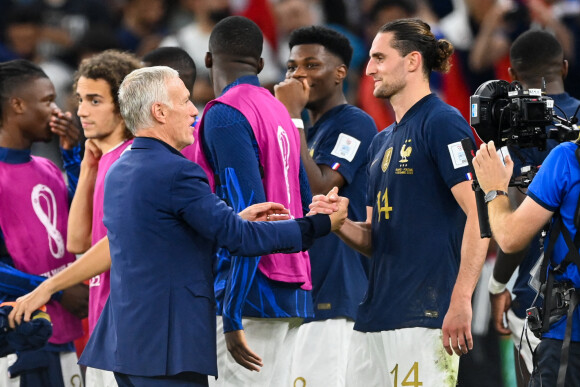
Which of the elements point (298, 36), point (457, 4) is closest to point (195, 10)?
point (457, 4)

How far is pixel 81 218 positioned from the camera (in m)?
5.34

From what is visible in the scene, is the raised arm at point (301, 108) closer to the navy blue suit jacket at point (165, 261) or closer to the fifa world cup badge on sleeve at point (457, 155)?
the fifa world cup badge on sleeve at point (457, 155)

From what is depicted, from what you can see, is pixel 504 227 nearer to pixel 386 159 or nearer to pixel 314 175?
pixel 386 159

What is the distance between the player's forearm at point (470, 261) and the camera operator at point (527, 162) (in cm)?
101

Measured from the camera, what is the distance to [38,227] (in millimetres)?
5562

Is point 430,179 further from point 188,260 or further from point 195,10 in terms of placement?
point 195,10

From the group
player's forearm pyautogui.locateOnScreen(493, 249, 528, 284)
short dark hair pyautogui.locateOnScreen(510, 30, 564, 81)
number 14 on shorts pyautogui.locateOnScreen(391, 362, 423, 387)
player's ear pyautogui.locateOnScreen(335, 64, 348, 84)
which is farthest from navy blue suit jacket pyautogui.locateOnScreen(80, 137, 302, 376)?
short dark hair pyautogui.locateOnScreen(510, 30, 564, 81)

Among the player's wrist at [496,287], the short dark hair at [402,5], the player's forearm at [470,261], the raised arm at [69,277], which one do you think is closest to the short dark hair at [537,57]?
the player's wrist at [496,287]

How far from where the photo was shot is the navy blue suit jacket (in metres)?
3.83

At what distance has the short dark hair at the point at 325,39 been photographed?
6.11 metres

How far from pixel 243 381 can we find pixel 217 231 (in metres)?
1.06

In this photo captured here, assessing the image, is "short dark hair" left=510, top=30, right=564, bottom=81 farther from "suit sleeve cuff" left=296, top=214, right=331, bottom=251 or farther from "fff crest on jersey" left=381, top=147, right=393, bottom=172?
"suit sleeve cuff" left=296, top=214, right=331, bottom=251

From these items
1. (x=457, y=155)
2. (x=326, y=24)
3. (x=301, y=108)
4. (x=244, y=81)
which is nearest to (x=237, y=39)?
(x=244, y=81)

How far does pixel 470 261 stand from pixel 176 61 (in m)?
2.34
